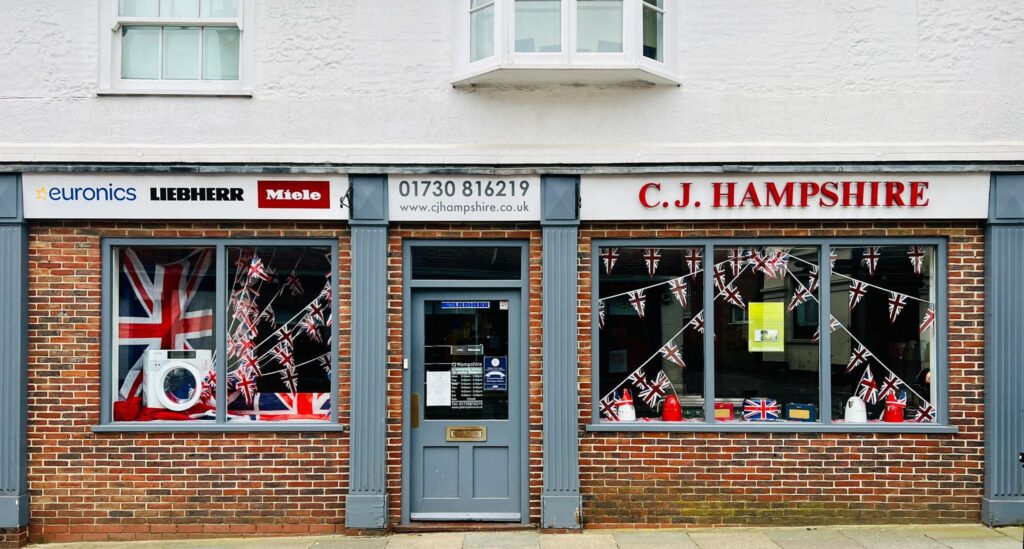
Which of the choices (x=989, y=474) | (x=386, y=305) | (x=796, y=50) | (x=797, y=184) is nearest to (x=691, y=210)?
(x=797, y=184)

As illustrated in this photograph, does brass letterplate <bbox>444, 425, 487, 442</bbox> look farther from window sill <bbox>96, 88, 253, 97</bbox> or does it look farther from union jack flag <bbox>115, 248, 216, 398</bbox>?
window sill <bbox>96, 88, 253, 97</bbox>

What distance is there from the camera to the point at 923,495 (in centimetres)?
809

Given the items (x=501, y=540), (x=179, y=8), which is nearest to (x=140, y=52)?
(x=179, y=8)

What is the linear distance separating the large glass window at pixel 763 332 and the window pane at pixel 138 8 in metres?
4.80

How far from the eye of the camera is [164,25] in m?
8.33

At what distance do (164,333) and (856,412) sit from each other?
6.52m

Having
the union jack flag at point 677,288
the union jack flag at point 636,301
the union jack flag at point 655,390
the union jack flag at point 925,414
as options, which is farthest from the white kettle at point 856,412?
the union jack flag at point 636,301

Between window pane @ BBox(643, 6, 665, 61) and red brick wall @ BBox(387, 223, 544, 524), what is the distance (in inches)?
76.3

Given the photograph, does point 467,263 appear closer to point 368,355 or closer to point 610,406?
point 368,355

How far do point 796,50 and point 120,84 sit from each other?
628 cm

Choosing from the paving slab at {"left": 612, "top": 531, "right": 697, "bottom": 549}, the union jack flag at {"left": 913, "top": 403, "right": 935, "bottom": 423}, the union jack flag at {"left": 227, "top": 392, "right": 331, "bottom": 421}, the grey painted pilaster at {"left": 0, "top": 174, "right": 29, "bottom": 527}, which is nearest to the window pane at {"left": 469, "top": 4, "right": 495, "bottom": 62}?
the union jack flag at {"left": 227, "top": 392, "right": 331, "bottom": 421}

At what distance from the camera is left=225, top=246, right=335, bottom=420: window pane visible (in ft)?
27.3

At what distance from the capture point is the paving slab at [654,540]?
7609mm

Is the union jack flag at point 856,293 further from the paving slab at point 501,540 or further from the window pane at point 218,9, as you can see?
the window pane at point 218,9
